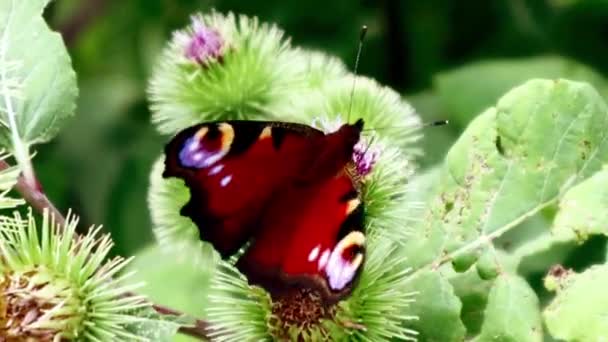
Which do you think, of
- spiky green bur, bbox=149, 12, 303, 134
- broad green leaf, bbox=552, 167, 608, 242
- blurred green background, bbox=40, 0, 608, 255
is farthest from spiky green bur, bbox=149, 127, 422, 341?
blurred green background, bbox=40, 0, 608, 255

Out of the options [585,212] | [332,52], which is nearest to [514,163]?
[585,212]

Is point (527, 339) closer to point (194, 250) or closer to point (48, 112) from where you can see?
point (194, 250)

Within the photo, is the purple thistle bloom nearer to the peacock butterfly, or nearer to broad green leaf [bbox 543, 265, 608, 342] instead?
the peacock butterfly

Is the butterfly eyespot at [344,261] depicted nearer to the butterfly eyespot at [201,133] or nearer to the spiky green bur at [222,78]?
the butterfly eyespot at [201,133]

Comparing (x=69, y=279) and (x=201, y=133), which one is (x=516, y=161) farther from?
(x=69, y=279)

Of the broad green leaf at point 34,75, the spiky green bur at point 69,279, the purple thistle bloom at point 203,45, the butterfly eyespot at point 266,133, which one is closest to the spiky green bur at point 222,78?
the purple thistle bloom at point 203,45

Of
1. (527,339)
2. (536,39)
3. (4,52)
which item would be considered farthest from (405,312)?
(536,39)

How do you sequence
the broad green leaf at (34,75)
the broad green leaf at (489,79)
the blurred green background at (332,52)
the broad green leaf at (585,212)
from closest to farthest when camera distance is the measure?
1. the broad green leaf at (585,212)
2. the broad green leaf at (34,75)
3. the broad green leaf at (489,79)
4. the blurred green background at (332,52)
